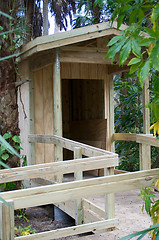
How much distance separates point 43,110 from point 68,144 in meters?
2.17

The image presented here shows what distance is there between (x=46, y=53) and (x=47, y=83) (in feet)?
3.19

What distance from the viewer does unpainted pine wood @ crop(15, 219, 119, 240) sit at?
3438 mm

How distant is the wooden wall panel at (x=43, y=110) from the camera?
22.5ft

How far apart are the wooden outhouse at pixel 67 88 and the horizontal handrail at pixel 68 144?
0.56 feet

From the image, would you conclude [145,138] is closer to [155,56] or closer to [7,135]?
[7,135]

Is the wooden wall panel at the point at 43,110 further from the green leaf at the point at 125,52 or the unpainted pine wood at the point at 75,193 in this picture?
the green leaf at the point at 125,52

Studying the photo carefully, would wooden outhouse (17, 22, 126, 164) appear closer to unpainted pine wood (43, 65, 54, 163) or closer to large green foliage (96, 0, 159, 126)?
unpainted pine wood (43, 65, 54, 163)

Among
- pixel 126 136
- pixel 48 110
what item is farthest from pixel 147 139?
pixel 48 110

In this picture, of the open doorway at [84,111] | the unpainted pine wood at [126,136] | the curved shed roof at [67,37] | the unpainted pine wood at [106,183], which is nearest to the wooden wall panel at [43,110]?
the curved shed roof at [67,37]

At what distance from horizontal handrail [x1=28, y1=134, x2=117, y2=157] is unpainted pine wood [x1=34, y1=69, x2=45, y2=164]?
260mm

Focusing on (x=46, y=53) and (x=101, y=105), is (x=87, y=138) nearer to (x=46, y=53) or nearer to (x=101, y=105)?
(x=101, y=105)

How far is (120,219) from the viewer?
14.9 feet

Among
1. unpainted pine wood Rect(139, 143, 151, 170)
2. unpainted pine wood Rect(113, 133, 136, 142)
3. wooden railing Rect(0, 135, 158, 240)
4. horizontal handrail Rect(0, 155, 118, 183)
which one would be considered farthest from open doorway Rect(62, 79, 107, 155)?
wooden railing Rect(0, 135, 158, 240)

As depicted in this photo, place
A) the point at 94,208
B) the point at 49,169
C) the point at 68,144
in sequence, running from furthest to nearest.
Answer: the point at 68,144, the point at 94,208, the point at 49,169
